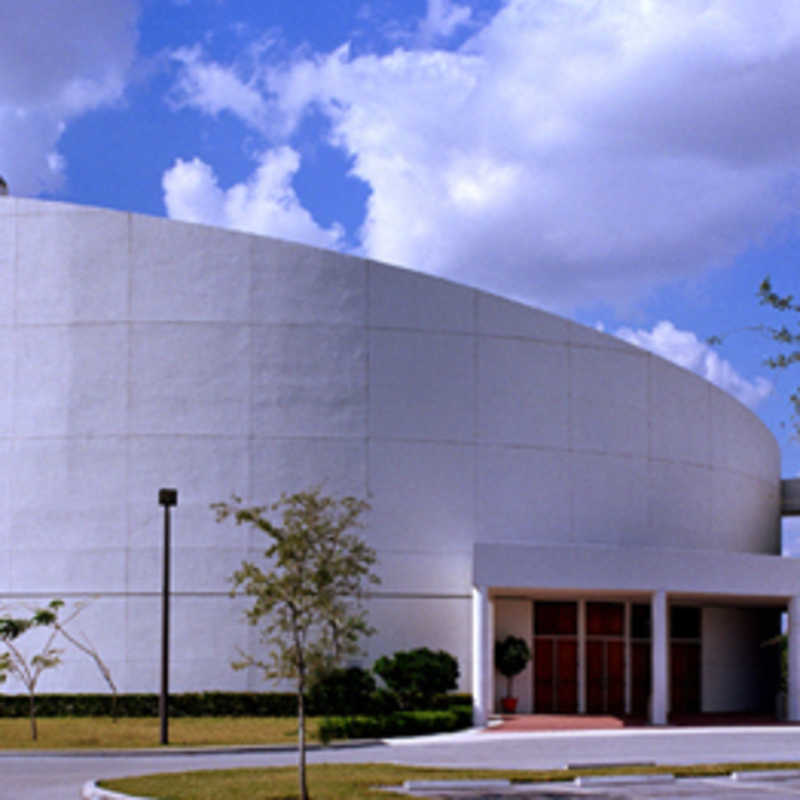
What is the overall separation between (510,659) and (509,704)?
4.31 feet

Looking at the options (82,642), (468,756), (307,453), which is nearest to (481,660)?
(307,453)

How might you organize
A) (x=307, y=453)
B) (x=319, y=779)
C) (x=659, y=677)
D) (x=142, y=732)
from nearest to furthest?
(x=319, y=779), (x=142, y=732), (x=659, y=677), (x=307, y=453)

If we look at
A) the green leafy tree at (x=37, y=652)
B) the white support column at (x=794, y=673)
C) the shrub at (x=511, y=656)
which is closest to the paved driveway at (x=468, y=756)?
the shrub at (x=511, y=656)

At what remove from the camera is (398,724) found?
101 ft

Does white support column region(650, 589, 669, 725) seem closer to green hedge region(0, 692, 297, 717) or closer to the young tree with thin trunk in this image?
green hedge region(0, 692, 297, 717)

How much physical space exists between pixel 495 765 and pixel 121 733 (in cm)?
1011

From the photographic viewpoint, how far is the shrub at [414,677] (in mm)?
33312

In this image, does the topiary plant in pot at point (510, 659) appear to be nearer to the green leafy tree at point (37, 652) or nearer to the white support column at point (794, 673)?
the white support column at point (794, 673)

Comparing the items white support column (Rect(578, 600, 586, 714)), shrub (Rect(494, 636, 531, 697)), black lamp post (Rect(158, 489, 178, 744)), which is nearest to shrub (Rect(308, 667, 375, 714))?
black lamp post (Rect(158, 489, 178, 744))

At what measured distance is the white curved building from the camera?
3625 cm

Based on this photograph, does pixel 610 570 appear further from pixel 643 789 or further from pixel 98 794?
pixel 98 794

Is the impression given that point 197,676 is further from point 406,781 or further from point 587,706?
point 406,781

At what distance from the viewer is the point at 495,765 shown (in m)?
23.7

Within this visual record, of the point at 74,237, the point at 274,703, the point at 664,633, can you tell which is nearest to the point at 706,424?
the point at 664,633
